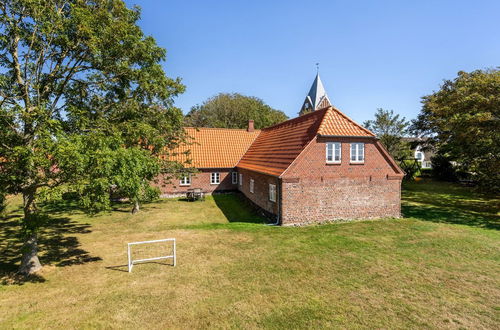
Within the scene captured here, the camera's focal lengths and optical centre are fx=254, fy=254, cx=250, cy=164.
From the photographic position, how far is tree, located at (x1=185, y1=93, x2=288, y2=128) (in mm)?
49875

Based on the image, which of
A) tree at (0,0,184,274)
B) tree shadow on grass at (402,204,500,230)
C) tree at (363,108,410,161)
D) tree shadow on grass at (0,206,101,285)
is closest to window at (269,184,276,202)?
tree at (0,0,184,274)

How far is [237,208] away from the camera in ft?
65.9

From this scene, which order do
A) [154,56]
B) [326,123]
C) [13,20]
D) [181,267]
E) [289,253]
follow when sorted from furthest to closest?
[326,123]
[154,56]
[289,253]
[181,267]
[13,20]

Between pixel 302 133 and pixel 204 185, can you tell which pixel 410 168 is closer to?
pixel 302 133

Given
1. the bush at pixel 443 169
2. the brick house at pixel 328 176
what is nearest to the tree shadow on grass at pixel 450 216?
the brick house at pixel 328 176

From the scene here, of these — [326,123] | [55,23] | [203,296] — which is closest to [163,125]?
[55,23]

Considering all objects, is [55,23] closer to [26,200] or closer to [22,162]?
[22,162]

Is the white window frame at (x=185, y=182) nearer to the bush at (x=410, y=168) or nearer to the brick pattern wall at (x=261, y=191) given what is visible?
the brick pattern wall at (x=261, y=191)

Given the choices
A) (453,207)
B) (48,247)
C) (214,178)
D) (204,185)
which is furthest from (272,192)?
(453,207)

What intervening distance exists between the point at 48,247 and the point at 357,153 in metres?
17.6

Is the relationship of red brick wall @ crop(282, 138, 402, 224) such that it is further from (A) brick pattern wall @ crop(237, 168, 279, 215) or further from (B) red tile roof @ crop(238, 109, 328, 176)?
(A) brick pattern wall @ crop(237, 168, 279, 215)

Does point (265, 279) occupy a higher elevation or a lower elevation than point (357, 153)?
lower

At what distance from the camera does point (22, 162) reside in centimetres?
761

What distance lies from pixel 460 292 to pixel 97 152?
12068 millimetres
